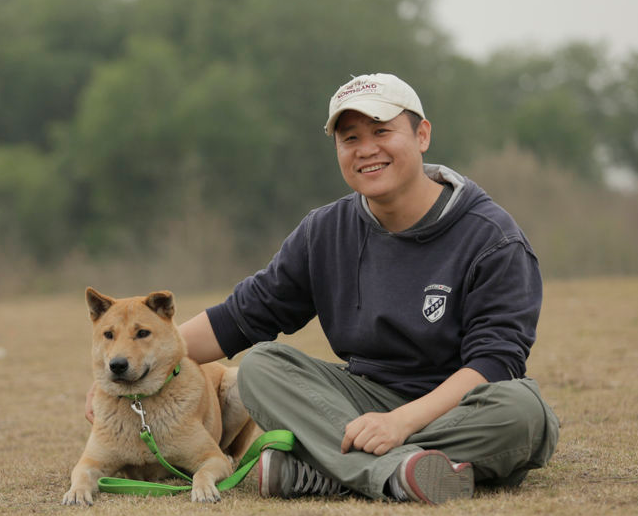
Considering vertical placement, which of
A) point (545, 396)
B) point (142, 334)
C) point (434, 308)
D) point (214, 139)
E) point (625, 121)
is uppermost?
point (625, 121)

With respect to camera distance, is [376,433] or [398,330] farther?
[398,330]

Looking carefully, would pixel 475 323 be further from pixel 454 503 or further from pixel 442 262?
pixel 454 503

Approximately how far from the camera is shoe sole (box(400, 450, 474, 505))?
2.89 metres

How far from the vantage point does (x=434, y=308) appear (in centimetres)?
334

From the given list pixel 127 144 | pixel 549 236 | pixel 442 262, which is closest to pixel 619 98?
pixel 549 236

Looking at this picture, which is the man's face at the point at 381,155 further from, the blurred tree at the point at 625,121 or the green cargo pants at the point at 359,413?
the blurred tree at the point at 625,121

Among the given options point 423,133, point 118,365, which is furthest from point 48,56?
point 423,133

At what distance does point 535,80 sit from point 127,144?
778 inches

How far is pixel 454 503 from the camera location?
9.44 ft

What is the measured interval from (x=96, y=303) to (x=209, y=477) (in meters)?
0.96

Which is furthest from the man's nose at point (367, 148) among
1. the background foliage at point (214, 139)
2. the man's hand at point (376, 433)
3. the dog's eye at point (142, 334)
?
the background foliage at point (214, 139)

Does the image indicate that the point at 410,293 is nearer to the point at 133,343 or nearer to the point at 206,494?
the point at 206,494

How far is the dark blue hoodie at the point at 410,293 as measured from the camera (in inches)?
127

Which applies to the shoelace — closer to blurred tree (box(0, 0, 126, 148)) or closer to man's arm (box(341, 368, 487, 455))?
man's arm (box(341, 368, 487, 455))
